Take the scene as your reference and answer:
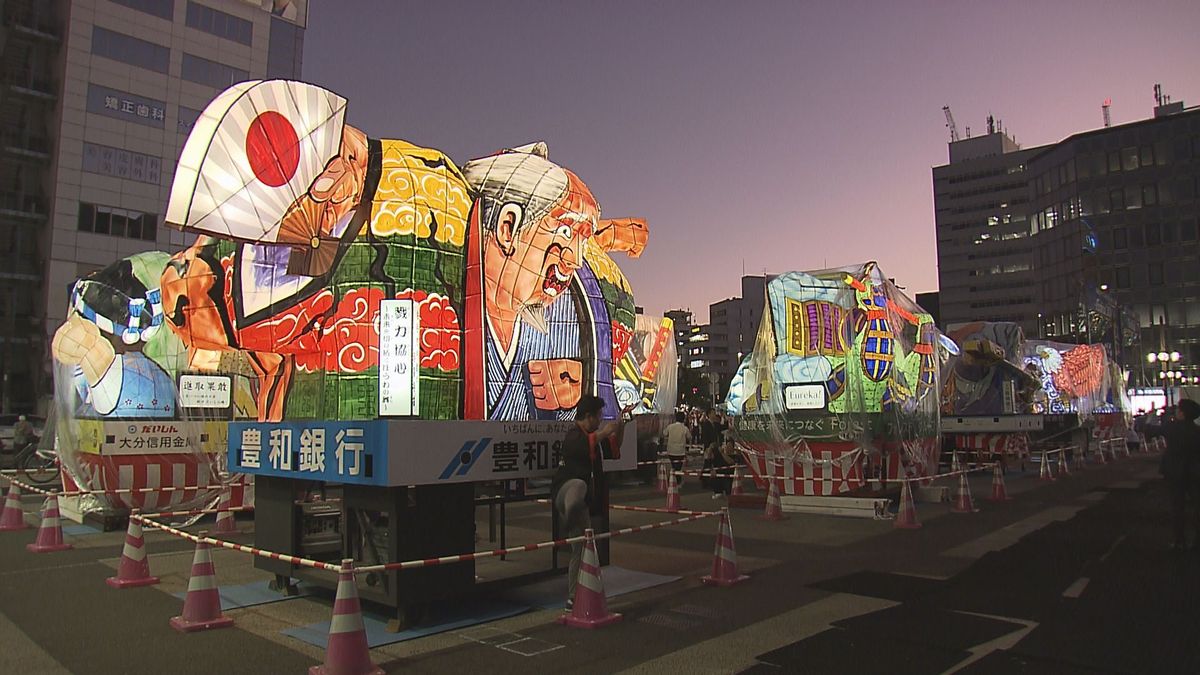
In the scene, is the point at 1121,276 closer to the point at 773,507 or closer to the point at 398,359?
the point at 773,507

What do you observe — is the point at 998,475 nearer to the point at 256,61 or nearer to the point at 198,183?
the point at 198,183

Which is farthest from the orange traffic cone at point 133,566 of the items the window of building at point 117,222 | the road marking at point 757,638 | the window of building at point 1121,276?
the window of building at point 1121,276

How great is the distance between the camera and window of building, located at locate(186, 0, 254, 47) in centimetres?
4725

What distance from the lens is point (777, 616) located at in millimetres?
6734

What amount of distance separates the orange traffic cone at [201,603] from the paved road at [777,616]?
0.15 meters

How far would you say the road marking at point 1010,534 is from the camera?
9875 millimetres

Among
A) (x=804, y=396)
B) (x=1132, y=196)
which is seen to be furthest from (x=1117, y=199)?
(x=804, y=396)

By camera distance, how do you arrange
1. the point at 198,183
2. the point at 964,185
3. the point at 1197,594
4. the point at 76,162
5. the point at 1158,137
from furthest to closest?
the point at 964,185 → the point at 1158,137 → the point at 76,162 → the point at 1197,594 → the point at 198,183

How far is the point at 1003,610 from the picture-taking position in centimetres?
686

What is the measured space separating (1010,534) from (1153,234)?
74.9m

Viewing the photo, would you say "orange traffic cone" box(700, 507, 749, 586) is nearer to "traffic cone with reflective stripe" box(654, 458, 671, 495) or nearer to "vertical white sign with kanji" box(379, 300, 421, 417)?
"vertical white sign with kanji" box(379, 300, 421, 417)

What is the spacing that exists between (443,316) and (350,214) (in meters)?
1.10

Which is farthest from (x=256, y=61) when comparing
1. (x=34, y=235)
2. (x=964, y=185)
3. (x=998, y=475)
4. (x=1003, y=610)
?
(x=964, y=185)

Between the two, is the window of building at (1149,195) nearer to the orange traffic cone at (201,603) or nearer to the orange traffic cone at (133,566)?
the orange traffic cone at (133,566)
